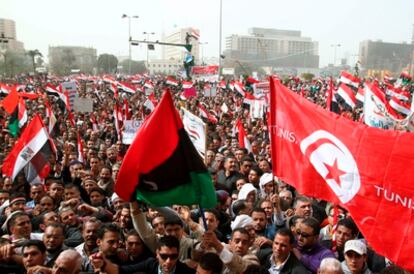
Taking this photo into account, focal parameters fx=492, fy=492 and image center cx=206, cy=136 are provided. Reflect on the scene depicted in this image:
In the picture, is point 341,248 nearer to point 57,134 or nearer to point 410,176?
point 410,176

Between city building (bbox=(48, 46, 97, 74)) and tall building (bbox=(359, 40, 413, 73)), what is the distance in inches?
2395

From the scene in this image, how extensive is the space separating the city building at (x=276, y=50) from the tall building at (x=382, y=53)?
1339 cm

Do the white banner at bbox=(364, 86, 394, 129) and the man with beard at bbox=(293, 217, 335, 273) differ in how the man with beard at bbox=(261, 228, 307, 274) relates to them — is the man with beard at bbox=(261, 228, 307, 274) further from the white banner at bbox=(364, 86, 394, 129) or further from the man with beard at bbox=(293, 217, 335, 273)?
the white banner at bbox=(364, 86, 394, 129)

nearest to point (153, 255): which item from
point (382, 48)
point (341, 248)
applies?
point (341, 248)

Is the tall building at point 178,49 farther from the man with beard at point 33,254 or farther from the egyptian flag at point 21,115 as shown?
the man with beard at point 33,254

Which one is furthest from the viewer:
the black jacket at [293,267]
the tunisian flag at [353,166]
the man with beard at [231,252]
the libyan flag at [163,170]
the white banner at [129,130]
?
the white banner at [129,130]

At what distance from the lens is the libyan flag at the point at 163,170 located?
4.02 m

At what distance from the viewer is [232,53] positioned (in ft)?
370

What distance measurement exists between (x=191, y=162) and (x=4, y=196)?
3.79 metres

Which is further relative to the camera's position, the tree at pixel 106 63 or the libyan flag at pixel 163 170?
the tree at pixel 106 63

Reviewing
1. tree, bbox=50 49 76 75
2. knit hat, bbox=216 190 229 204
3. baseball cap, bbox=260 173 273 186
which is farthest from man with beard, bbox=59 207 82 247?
tree, bbox=50 49 76 75

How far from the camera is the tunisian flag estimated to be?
3.42 m

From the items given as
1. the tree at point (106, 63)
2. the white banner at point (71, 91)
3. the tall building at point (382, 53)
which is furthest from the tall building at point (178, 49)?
the white banner at point (71, 91)

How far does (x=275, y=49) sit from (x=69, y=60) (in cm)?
6978
